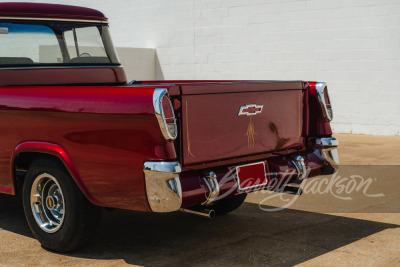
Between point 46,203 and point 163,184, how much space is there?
3.94ft

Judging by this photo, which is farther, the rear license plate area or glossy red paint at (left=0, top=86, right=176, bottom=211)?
the rear license plate area

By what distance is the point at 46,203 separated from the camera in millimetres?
4426

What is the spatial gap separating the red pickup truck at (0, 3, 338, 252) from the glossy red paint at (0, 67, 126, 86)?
0.01 metres

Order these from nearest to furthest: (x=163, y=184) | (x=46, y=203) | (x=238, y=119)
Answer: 1. (x=163, y=184)
2. (x=238, y=119)
3. (x=46, y=203)

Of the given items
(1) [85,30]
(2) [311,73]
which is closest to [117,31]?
(2) [311,73]

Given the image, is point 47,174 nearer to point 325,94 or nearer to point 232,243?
point 232,243

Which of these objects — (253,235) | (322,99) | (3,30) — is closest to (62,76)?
(3,30)

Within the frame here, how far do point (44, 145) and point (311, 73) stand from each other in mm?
8715

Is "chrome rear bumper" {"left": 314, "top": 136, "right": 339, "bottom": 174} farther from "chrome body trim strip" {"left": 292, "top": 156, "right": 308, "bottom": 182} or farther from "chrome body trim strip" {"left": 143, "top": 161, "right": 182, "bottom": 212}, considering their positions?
"chrome body trim strip" {"left": 143, "top": 161, "right": 182, "bottom": 212}

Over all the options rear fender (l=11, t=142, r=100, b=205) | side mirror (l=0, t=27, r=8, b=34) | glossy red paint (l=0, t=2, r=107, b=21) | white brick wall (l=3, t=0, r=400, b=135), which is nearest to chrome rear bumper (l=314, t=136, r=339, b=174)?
rear fender (l=11, t=142, r=100, b=205)

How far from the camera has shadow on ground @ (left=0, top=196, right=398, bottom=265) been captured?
4211mm

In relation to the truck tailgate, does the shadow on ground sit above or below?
below

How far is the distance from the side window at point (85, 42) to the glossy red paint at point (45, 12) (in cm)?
13

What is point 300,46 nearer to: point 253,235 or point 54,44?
point 54,44
